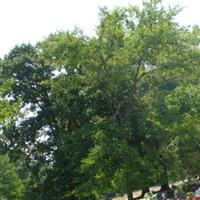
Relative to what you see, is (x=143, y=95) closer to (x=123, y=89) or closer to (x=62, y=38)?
(x=123, y=89)

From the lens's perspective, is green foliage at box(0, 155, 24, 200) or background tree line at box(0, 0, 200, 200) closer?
background tree line at box(0, 0, 200, 200)

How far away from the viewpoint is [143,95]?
36594 millimetres

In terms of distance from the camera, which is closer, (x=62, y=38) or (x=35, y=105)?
(x=62, y=38)

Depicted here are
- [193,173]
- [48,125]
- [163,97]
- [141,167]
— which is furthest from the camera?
[48,125]

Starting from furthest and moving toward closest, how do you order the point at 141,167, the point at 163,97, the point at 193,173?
the point at 193,173 < the point at 163,97 < the point at 141,167

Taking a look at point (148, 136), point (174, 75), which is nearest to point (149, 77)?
point (174, 75)

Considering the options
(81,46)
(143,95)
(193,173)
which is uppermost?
(81,46)

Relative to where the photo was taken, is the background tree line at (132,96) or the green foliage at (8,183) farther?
the green foliage at (8,183)

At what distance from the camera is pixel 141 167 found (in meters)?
32.3

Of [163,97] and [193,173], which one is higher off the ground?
[163,97]

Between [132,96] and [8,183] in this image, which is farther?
[8,183]

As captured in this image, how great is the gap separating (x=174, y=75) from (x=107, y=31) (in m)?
4.96

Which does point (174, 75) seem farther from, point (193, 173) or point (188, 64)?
point (193, 173)

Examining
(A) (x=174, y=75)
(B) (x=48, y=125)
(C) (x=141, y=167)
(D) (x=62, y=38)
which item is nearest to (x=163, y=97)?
(A) (x=174, y=75)
